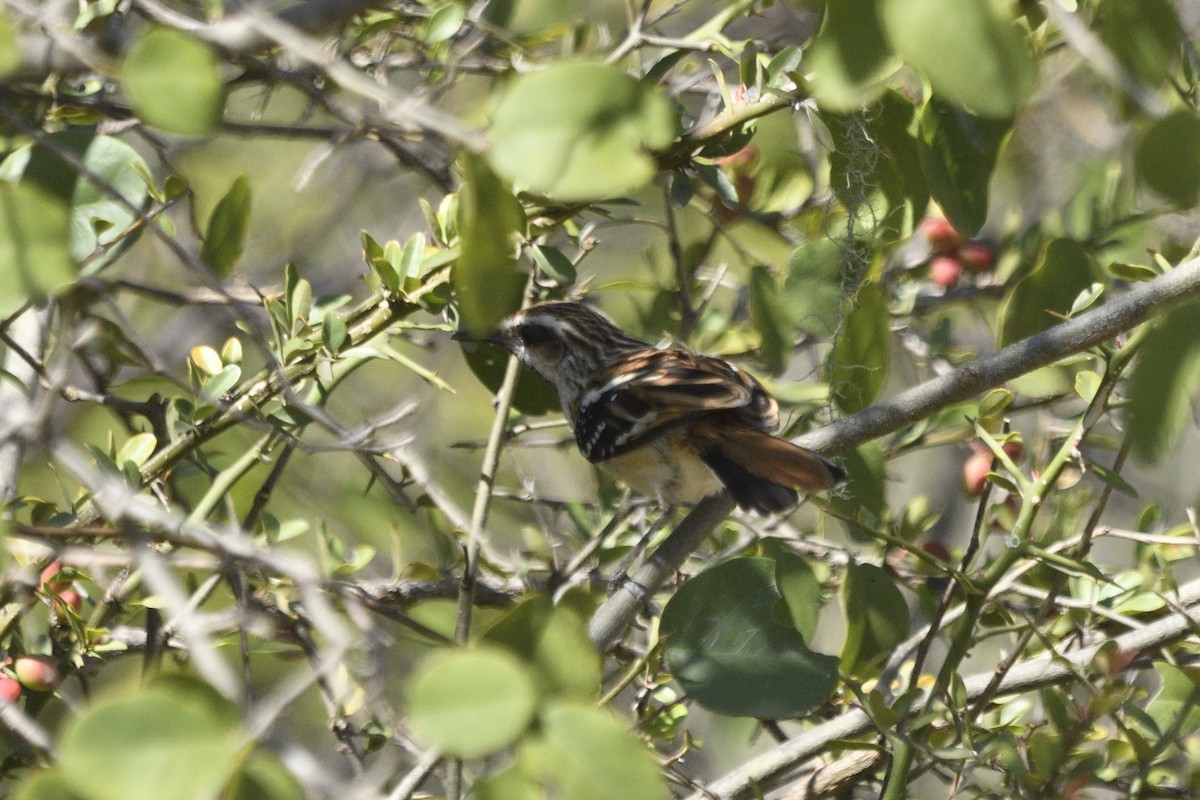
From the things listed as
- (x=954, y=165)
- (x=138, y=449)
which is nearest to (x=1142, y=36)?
(x=954, y=165)

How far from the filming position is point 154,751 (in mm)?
1029

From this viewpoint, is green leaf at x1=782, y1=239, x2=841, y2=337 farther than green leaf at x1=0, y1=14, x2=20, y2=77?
Yes

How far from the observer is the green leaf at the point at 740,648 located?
192 centimetres

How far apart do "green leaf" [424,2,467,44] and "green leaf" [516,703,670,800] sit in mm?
1655

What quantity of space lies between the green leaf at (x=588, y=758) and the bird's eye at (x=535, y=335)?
2.07m

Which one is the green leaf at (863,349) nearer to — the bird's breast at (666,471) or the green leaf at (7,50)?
the bird's breast at (666,471)

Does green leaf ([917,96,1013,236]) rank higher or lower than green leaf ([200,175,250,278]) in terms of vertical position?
higher

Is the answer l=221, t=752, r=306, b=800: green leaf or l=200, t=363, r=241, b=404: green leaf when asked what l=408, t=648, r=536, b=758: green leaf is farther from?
l=200, t=363, r=241, b=404: green leaf

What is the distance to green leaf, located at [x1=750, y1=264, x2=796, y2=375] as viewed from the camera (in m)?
2.66

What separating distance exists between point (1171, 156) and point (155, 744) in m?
1.03

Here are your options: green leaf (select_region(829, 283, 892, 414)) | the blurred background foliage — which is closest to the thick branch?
the blurred background foliage

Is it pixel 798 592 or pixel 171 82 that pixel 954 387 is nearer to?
pixel 798 592

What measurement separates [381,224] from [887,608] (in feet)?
14.9

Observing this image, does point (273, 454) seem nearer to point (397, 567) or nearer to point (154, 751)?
point (397, 567)
